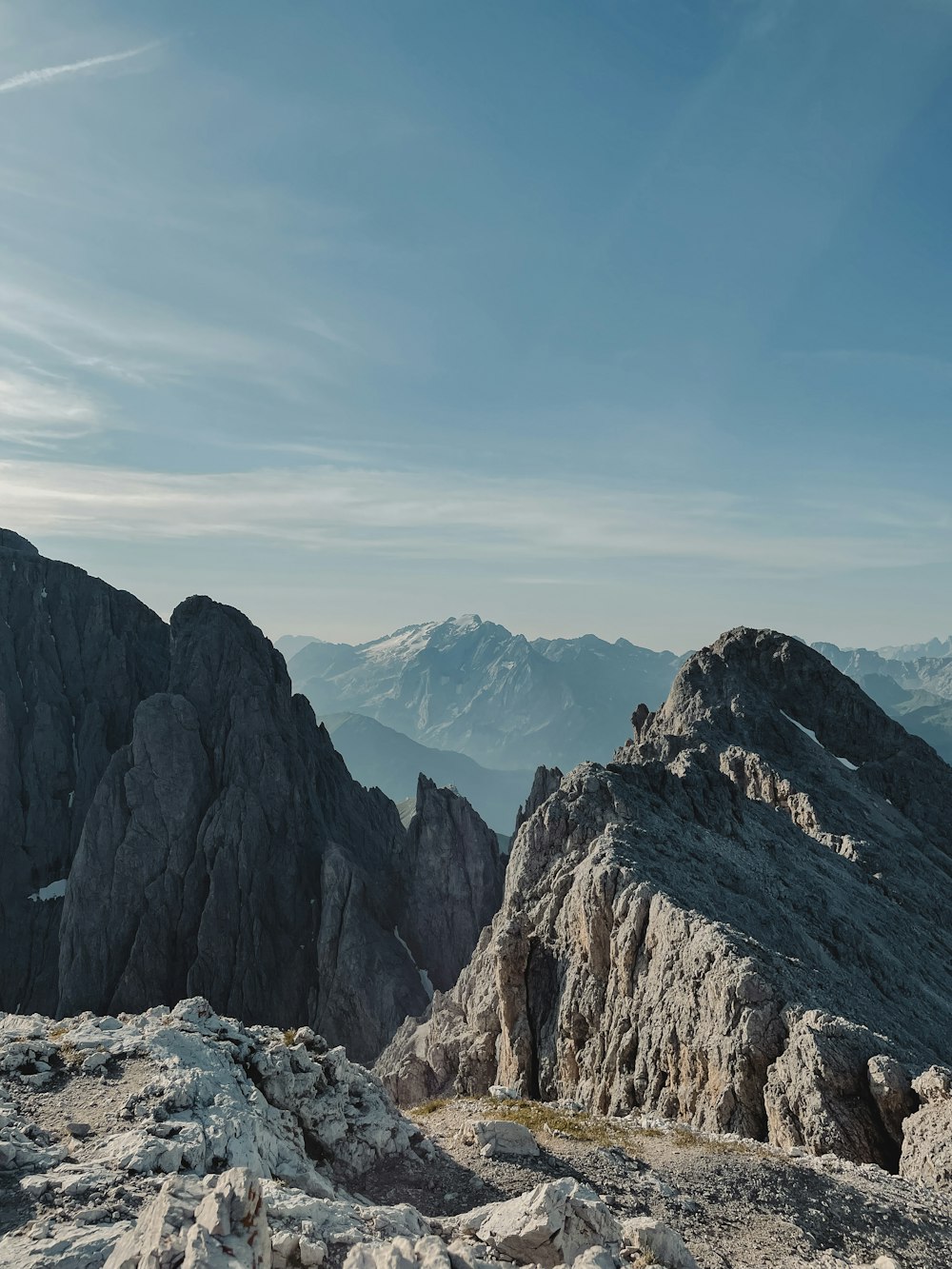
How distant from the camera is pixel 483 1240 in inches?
546

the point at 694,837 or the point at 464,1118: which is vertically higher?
the point at 694,837

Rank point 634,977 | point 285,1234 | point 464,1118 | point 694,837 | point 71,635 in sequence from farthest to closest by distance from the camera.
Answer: point 71,635, point 694,837, point 634,977, point 464,1118, point 285,1234

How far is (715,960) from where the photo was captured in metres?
33.4

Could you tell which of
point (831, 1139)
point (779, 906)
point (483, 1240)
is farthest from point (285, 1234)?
point (779, 906)

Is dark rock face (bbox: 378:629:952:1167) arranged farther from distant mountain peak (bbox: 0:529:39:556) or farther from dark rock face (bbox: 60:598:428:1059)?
distant mountain peak (bbox: 0:529:39:556)

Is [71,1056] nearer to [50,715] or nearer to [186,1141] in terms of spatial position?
[186,1141]

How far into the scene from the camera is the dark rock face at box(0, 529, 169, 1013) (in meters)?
111

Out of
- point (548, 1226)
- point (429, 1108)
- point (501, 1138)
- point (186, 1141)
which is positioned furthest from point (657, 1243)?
point (429, 1108)

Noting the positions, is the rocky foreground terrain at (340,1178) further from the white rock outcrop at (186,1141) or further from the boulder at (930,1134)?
the boulder at (930,1134)

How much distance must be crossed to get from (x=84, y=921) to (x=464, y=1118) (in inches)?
3664

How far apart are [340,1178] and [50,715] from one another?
124 metres

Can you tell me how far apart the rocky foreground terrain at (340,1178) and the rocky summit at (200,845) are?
257ft

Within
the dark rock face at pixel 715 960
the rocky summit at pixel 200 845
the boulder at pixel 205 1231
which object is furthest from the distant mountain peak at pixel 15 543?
the boulder at pixel 205 1231

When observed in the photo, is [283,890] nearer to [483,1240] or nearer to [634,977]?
[634,977]
